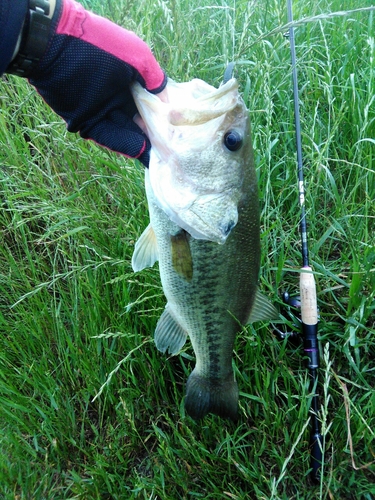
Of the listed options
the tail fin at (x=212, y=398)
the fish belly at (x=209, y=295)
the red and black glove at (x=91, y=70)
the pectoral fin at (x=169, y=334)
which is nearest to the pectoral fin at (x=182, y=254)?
the fish belly at (x=209, y=295)

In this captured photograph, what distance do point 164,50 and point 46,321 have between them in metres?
2.10

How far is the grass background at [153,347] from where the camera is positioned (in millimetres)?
1884

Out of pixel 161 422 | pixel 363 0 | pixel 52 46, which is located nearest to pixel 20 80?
pixel 52 46

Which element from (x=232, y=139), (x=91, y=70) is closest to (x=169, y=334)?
(x=232, y=139)

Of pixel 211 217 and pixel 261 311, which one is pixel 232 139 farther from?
pixel 261 311

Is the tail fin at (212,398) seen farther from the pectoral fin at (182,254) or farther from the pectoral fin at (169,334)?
the pectoral fin at (182,254)

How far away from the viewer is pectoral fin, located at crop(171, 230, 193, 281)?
62.1 inches

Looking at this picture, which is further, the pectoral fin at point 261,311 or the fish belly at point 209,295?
the pectoral fin at point 261,311

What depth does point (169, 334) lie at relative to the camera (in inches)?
71.0

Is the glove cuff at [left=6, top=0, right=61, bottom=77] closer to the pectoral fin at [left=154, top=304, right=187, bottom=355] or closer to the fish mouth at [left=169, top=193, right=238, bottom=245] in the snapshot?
the fish mouth at [left=169, top=193, right=238, bottom=245]

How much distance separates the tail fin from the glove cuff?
1421 mm

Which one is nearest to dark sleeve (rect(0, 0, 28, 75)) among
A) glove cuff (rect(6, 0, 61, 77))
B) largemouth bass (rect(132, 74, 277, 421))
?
glove cuff (rect(6, 0, 61, 77))

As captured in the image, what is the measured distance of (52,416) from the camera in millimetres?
2072

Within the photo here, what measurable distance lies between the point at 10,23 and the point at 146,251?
37.7 inches
